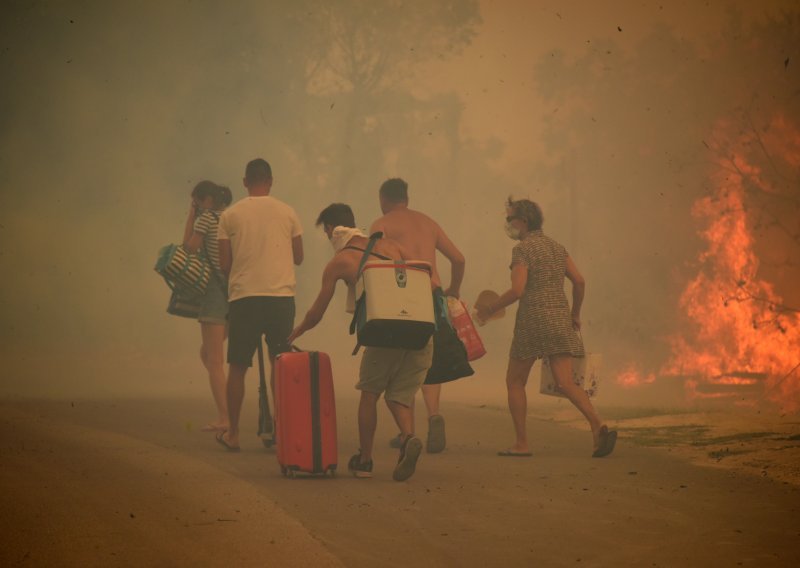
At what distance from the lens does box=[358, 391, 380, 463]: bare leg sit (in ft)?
28.2

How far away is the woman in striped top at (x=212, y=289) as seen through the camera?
10.8 metres

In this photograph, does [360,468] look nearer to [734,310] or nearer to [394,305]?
[394,305]

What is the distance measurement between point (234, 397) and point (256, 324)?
1.95 ft

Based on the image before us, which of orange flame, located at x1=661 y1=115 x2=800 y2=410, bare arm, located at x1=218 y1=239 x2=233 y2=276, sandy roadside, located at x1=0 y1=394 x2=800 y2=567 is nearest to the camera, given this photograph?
sandy roadside, located at x1=0 y1=394 x2=800 y2=567

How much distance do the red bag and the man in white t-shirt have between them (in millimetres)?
1314

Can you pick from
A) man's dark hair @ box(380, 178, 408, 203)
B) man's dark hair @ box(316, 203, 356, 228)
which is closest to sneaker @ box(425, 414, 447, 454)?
man's dark hair @ box(380, 178, 408, 203)

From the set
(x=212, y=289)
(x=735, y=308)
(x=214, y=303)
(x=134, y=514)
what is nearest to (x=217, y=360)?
(x=214, y=303)

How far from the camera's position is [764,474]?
8.78 m

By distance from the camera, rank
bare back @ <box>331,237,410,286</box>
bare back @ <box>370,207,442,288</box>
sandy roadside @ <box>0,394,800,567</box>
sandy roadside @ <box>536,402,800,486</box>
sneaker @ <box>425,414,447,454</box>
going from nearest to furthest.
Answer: sandy roadside @ <box>0,394,800,567</box>
bare back @ <box>331,237,410,286</box>
sandy roadside @ <box>536,402,800,486</box>
sneaker @ <box>425,414,447,454</box>
bare back @ <box>370,207,442,288</box>

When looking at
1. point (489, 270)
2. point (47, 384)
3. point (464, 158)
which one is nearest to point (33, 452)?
point (47, 384)

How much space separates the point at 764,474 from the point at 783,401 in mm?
12188

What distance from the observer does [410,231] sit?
10.5 m

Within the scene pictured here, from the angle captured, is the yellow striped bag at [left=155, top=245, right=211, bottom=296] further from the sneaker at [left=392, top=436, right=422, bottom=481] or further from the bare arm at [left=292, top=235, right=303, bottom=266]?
the sneaker at [left=392, top=436, right=422, bottom=481]

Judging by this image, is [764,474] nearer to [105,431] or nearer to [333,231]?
[333,231]
